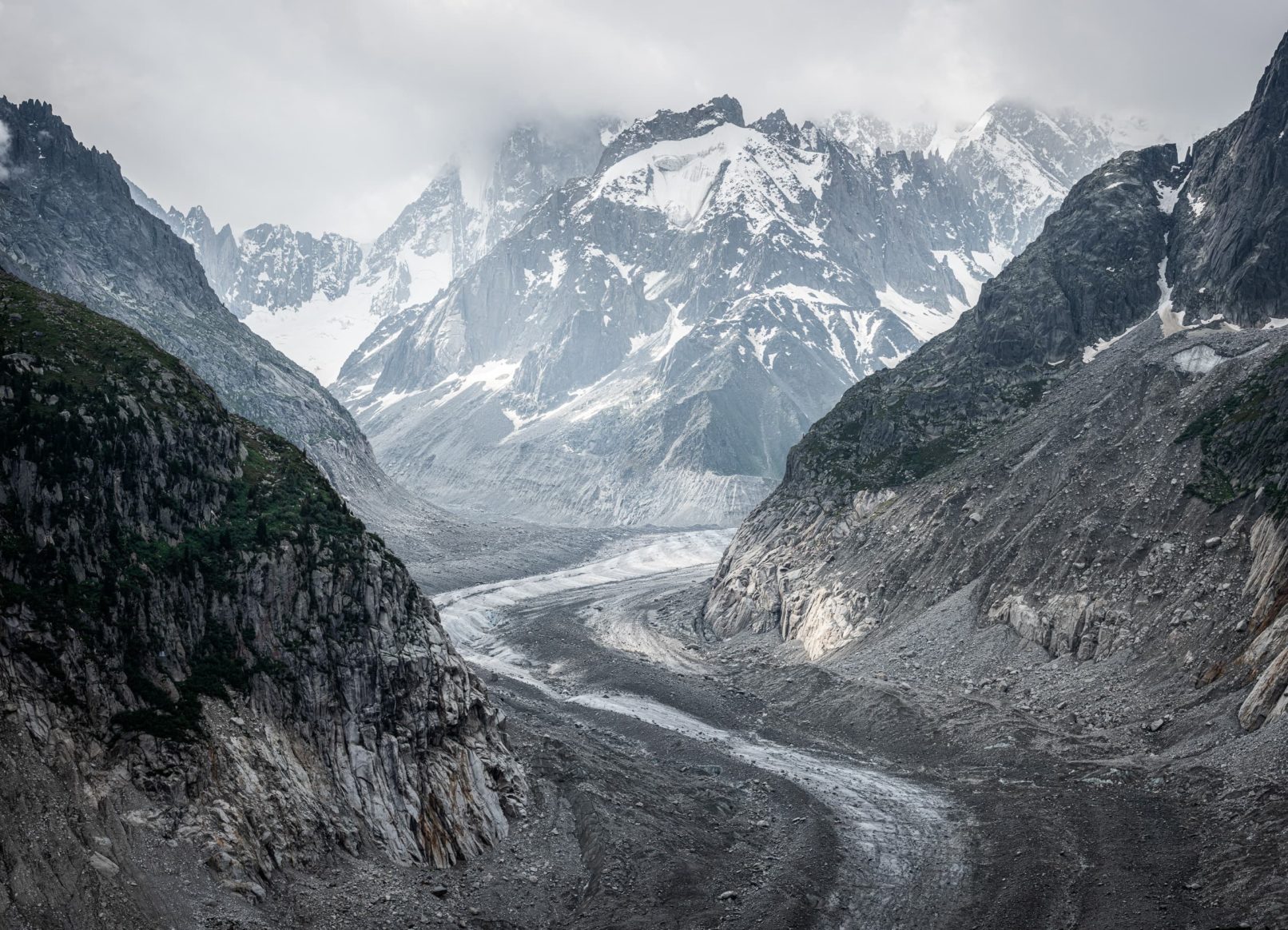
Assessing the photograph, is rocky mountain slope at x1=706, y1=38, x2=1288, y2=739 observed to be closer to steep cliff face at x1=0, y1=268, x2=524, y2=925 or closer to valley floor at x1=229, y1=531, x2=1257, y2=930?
valley floor at x1=229, y1=531, x2=1257, y2=930

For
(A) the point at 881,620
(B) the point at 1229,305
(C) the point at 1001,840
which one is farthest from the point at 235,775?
(B) the point at 1229,305

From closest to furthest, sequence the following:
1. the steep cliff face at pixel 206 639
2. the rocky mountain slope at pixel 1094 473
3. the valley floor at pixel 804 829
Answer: the steep cliff face at pixel 206 639 < the valley floor at pixel 804 829 < the rocky mountain slope at pixel 1094 473

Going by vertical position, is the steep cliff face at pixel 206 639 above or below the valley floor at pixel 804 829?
→ above

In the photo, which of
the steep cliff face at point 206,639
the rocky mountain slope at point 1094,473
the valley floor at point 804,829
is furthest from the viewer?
the rocky mountain slope at point 1094,473

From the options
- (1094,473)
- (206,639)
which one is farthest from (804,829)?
(1094,473)

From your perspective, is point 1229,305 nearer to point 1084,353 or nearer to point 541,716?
point 1084,353

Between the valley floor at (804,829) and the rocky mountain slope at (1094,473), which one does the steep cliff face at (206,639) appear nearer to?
the valley floor at (804,829)

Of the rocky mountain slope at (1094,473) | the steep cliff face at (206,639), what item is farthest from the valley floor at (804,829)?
the rocky mountain slope at (1094,473)
